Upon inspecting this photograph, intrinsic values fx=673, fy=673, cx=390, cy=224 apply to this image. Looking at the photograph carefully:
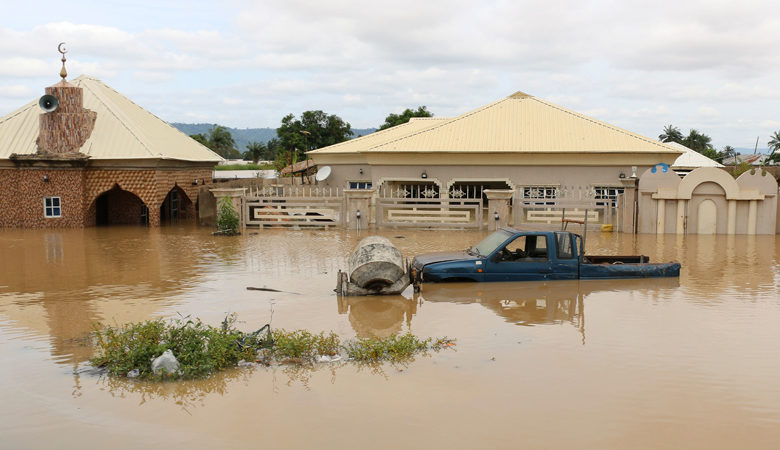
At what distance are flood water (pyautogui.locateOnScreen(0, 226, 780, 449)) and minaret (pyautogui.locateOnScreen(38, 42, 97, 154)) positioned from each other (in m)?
11.3

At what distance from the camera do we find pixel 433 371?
28.4 ft

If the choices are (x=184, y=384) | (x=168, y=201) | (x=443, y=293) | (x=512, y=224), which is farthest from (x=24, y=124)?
(x=184, y=384)

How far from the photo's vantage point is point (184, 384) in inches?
326

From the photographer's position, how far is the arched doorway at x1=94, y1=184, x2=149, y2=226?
97.0 feet

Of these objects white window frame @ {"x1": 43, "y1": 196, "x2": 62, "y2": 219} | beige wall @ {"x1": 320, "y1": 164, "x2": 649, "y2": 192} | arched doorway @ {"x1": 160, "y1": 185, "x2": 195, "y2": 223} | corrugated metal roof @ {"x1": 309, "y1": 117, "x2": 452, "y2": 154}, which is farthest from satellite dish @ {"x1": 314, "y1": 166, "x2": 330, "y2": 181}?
white window frame @ {"x1": 43, "y1": 196, "x2": 62, "y2": 219}

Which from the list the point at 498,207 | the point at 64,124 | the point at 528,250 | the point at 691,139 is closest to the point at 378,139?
the point at 498,207

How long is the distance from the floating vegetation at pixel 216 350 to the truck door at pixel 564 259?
199 inches

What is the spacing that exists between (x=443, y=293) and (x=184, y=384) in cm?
644

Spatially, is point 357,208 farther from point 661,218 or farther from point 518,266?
point 518,266

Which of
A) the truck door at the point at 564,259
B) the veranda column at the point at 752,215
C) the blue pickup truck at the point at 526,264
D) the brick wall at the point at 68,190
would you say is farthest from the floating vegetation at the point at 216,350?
the brick wall at the point at 68,190

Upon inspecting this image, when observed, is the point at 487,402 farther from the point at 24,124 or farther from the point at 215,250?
the point at 24,124

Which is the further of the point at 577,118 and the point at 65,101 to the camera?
the point at 577,118

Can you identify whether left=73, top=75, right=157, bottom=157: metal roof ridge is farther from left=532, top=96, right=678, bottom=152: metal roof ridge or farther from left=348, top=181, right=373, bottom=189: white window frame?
left=532, top=96, right=678, bottom=152: metal roof ridge

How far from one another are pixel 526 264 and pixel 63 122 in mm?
20904
